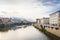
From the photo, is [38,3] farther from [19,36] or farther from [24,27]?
[19,36]

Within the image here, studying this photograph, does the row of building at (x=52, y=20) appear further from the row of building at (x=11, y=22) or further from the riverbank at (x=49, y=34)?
the row of building at (x=11, y=22)

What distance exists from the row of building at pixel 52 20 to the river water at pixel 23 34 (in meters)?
0.35

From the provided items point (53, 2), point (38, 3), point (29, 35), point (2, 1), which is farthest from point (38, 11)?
point (2, 1)

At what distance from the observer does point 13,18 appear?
3.28 meters

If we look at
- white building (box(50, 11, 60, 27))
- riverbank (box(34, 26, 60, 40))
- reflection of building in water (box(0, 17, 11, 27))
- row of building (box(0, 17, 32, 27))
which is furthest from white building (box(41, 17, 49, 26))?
reflection of building in water (box(0, 17, 11, 27))

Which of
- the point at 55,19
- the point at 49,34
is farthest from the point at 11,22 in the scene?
the point at 55,19

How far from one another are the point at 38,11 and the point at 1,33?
4.22 feet

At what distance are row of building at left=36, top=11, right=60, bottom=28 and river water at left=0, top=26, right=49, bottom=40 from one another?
35 cm

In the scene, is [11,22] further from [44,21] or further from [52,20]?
[52,20]

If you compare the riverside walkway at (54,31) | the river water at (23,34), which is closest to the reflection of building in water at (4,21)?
the river water at (23,34)

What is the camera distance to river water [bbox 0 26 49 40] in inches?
125

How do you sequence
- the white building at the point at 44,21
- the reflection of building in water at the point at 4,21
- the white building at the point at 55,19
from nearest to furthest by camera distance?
the white building at the point at 55,19, the white building at the point at 44,21, the reflection of building in water at the point at 4,21

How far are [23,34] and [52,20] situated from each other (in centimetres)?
94

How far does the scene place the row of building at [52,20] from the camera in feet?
9.95
